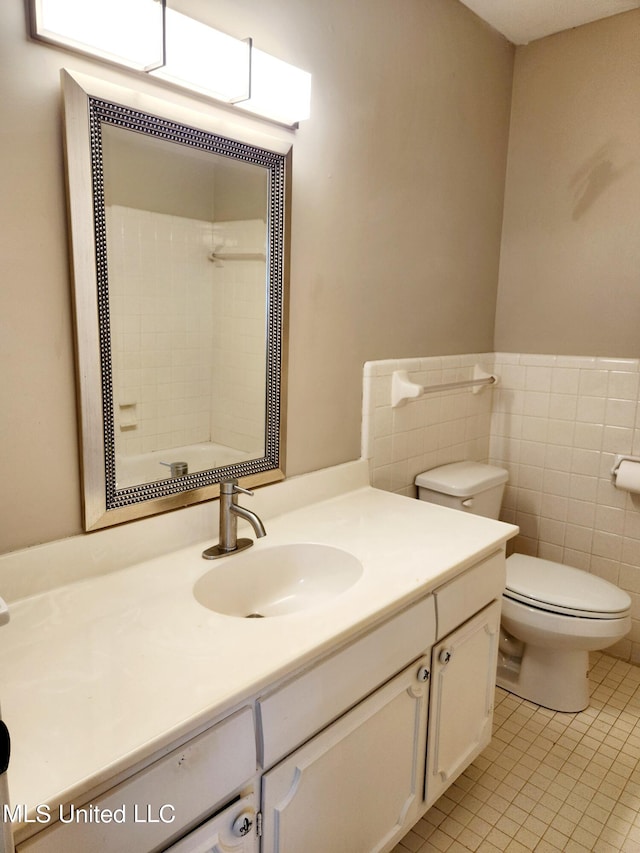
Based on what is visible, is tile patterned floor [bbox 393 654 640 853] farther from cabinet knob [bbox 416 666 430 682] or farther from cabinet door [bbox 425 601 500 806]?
cabinet knob [bbox 416 666 430 682]

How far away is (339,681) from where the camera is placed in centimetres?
110

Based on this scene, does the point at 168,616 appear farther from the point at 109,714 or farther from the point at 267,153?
the point at 267,153

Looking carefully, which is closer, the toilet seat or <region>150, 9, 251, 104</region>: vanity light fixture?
<region>150, 9, 251, 104</region>: vanity light fixture

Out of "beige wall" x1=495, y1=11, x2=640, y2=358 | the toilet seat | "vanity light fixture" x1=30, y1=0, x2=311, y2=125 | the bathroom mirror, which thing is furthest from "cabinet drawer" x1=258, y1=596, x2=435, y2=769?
"beige wall" x1=495, y1=11, x2=640, y2=358

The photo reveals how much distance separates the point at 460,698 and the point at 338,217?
136cm

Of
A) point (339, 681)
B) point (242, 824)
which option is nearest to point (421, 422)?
point (339, 681)

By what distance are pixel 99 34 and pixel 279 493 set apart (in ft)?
3.60

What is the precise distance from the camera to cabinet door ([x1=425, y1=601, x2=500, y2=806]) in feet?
4.67

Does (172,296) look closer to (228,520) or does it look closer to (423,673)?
(228,520)

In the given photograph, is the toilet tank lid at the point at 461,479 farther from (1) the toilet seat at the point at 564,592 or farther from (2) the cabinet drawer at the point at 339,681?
(2) the cabinet drawer at the point at 339,681

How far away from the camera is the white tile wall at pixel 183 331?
1.23m

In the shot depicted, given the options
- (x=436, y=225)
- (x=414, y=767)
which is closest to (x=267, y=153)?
(x=436, y=225)

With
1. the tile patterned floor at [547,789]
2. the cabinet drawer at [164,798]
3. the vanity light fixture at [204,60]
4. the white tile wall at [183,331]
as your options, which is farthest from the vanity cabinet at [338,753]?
the vanity light fixture at [204,60]

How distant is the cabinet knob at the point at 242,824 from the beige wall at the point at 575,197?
2000 millimetres
